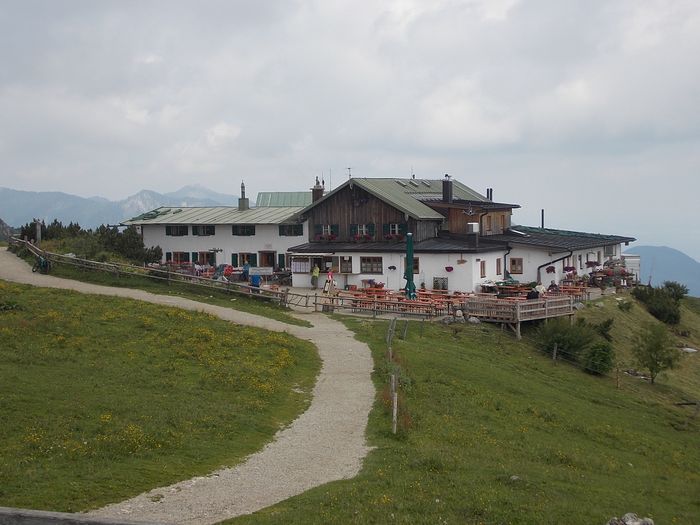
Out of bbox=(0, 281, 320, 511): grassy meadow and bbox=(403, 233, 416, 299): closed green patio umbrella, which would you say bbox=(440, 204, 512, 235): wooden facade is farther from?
bbox=(0, 281, 320, 511): grassy meadow

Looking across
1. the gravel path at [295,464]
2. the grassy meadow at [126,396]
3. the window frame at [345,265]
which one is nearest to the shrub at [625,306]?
the window frame at [345,265]

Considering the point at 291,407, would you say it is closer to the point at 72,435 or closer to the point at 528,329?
the point at 72,435

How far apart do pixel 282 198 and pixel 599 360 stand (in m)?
64.7

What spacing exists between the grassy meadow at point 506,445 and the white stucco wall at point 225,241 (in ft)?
75.8

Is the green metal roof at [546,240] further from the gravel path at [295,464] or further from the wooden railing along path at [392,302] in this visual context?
the gravel path at [295,464]

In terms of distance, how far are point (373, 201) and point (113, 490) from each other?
42516 millimetres

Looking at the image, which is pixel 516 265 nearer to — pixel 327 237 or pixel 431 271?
pixel 431 271

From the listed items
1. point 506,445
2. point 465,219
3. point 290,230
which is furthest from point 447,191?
point 506,445

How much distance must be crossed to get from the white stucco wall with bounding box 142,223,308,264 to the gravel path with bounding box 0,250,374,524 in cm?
3046

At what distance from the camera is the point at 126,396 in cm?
2027

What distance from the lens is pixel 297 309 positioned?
43.3 meters

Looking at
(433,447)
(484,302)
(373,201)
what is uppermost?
(373,201)

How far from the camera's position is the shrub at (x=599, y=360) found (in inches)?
1423

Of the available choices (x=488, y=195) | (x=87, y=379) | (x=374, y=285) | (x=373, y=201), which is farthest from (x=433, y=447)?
(x=488, y=195)
